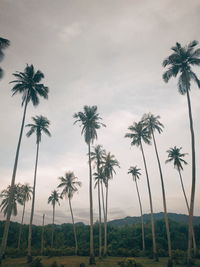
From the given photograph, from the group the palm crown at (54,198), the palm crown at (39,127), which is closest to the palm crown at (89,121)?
the palm crown at (39,127)

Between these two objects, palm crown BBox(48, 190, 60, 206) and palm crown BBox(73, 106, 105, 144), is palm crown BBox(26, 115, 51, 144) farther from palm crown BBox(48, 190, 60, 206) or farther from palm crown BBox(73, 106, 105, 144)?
palm crown BBox(48, 190, 60, 206)

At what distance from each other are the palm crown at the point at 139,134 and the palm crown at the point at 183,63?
13.2 metres

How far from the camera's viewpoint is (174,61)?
75.2ft

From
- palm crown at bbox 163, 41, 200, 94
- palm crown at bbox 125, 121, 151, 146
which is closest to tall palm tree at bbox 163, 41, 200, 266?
palm crown at bbox 163, 41, 200, 94

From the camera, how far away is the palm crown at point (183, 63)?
72.5ft

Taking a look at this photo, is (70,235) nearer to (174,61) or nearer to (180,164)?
(180,164)

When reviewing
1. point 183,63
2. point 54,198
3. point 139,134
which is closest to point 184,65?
point 183,63

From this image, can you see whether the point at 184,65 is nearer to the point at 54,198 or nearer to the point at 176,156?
the point at 176,156

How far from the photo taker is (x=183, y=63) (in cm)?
2255

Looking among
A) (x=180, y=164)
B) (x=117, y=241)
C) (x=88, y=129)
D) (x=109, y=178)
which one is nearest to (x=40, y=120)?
(x=88, y=129)

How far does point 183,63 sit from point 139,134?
16.4 metres

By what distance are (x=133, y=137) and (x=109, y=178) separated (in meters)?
11.3

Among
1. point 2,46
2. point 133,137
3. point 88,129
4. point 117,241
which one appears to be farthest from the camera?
point 117,241

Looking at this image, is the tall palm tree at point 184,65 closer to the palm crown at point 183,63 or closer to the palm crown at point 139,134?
the palm crown at point 183,63
